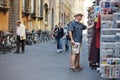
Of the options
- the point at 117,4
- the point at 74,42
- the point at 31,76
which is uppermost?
the point at 117,4

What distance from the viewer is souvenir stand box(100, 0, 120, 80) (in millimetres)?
11766

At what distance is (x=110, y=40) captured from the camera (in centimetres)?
1214

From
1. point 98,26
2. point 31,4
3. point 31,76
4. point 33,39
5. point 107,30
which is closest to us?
point 107,30

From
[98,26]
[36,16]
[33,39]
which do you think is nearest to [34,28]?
[36,16]

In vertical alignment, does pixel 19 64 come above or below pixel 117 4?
below

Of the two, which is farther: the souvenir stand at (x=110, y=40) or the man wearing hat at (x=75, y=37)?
the man wearing hat at (x=75, y=37)

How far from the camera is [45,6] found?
53500 mm

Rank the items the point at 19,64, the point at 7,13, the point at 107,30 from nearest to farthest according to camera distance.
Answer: the point at 107,30, the point at 19,64, the point at 7,13

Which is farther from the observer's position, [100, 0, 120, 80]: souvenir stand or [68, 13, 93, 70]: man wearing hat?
[68, 13, 93, 70]: man wearing hat

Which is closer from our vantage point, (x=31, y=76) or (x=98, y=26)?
(x=98, y=26)

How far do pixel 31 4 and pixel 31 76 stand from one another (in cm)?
2775

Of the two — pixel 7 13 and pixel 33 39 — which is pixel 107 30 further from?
pixel 33 39

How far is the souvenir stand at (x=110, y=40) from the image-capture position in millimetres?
11766

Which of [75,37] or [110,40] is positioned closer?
[110,40]
